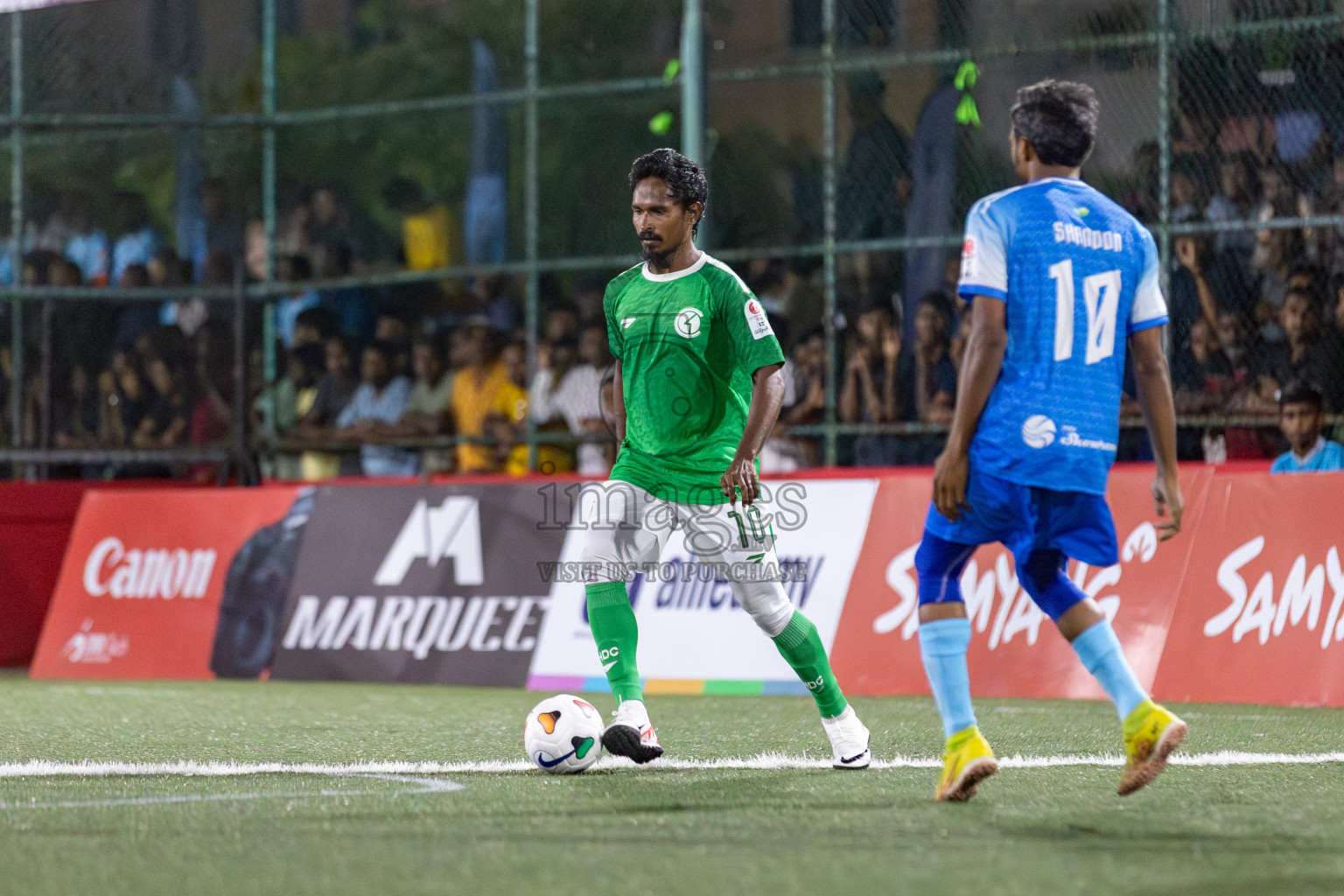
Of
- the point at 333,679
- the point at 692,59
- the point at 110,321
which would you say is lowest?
the point at 333,679

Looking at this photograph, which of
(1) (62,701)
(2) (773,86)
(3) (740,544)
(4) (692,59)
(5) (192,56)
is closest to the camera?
(3) (740,544)

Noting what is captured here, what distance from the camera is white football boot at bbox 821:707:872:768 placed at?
21.1 feet

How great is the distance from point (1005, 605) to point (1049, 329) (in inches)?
198

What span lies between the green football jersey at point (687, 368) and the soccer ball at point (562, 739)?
834 mm

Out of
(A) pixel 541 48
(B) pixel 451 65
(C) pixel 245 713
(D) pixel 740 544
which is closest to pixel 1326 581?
(D) pixel 740 544

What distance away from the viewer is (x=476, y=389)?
14602 mm

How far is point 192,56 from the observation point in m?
16.2

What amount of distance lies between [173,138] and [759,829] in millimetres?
12362

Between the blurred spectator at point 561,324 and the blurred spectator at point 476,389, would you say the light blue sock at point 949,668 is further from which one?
the blurred spectator at point 561,324

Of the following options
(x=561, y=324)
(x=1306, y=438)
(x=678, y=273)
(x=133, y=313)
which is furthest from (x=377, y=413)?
(x=678, y=273)

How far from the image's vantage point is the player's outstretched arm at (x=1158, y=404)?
214 inches

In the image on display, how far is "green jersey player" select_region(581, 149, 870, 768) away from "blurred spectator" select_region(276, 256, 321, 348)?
9481mm

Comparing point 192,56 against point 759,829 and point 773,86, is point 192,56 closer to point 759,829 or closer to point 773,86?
point 773,86

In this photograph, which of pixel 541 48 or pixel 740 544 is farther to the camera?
pixel 541 48
